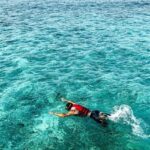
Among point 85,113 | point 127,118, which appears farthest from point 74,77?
point 127,118

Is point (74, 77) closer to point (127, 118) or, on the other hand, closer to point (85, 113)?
point (85, 113)

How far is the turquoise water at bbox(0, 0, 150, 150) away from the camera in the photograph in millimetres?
22484

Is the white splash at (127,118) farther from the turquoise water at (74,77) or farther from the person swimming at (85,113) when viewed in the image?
the person swimming at (85,113)

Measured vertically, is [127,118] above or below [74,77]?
above

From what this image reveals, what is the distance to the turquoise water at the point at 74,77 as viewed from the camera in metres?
22.5

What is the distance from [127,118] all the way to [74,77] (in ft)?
28.8

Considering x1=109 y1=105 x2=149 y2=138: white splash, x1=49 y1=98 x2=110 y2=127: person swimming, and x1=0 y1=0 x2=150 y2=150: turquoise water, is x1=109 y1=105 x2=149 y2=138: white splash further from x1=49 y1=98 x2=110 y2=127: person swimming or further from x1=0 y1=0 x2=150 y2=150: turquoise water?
x1=49 y1=98 x2=110 y2=127: person swimming

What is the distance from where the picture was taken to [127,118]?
79.6 ft

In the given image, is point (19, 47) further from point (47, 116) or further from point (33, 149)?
point (33, 149)

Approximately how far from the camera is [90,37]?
A: 140 ft

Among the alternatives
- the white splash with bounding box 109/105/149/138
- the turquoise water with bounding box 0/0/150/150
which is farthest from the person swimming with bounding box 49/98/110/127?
the white splash with bounding box 109/105/149/138

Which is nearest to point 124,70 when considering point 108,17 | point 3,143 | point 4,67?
point 4,67

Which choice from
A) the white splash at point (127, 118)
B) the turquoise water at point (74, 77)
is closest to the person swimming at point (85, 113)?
the turquoise water at point (74, 77)

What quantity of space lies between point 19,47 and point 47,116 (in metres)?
16.9
